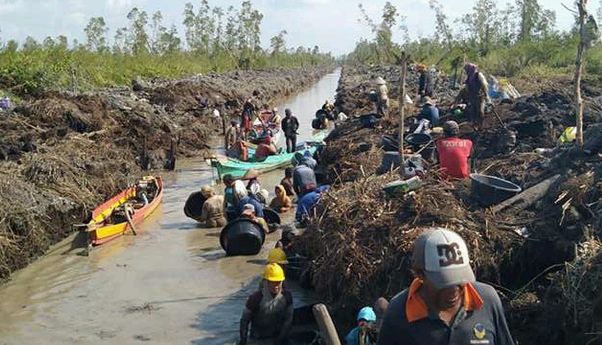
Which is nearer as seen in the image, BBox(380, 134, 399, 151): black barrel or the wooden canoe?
BBox(380, 134, 399, 151): black barrel

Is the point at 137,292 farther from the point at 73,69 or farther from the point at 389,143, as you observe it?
the point at 73,69

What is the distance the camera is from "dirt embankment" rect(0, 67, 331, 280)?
1265 cm

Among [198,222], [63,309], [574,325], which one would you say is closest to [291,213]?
[198,222]

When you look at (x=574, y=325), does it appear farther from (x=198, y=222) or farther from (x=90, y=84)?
(x=90, y=84)

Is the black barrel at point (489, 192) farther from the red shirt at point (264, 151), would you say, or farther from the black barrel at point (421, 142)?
the red shirt at point (264, 151)

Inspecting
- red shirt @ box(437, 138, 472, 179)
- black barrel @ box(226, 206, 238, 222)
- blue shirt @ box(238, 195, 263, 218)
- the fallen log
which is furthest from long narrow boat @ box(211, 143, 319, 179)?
the fallen log

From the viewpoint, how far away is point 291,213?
53.3 ft

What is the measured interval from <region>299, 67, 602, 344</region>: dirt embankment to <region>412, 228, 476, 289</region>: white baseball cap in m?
3.63

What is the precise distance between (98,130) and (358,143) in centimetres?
828

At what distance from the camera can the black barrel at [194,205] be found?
15.8 metres

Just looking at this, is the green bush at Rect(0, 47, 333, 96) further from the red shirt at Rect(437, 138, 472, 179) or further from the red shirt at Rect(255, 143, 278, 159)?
the red shirt at Rect(437, 138, 472, 179)

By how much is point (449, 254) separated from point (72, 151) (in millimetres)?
15312

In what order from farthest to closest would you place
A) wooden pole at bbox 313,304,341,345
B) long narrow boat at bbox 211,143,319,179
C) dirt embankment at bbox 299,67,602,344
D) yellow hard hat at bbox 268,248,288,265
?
long narrow boat at bbox 211,143,319,179
yellow hard hat at bbox 268,248,288,265
dirt embankment at bbox 299,67,602,344
wooden pole at bbox 313,304,341,345

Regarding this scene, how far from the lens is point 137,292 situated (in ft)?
37.2
